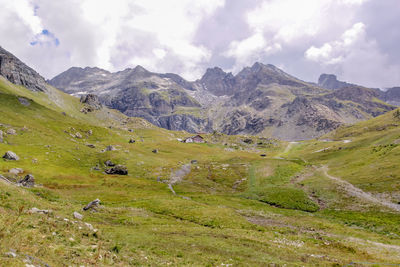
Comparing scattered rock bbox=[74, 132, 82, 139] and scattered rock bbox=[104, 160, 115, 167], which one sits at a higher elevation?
scattered rock bbox=[74, 132, 82, 139]

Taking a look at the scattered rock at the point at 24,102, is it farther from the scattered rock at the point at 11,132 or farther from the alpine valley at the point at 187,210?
the scattered rock at the point at 11,132

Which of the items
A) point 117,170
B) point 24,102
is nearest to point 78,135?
point 24,102

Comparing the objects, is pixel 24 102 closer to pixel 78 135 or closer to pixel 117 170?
pixel 78 135

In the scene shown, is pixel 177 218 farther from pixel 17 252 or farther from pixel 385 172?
pixel 385 172

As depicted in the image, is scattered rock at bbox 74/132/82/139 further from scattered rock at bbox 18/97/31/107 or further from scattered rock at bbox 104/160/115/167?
scattered rock at bbox 104/160/115/167

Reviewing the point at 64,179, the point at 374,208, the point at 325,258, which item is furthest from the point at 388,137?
the point at 64,179

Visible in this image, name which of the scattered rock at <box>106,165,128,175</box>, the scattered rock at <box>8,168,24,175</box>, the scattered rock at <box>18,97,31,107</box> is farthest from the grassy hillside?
the scattered rock at <box>18,97,31,107</box>

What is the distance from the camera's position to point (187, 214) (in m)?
41.6

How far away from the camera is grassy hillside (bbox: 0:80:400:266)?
684 inches

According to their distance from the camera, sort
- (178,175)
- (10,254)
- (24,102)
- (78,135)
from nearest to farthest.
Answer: (10,254) → (178,175) → (78,135) → (24,102)

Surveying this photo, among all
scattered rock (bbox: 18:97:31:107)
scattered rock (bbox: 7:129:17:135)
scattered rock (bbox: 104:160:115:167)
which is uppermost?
scattered rock (bbox: 18:97:31:107)

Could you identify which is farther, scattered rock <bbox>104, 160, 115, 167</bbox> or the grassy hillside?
scattered rock <bbox>104, 160, 115, 167</bbox>

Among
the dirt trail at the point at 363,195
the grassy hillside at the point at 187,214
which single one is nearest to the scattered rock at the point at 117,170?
the grassy hillside at the point at 187,214

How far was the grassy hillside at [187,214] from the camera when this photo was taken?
1738cm
